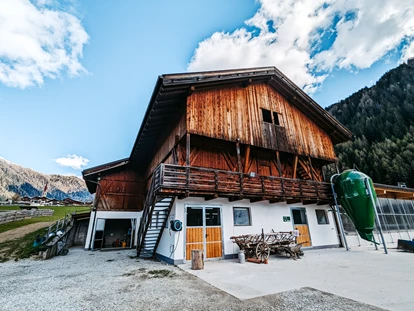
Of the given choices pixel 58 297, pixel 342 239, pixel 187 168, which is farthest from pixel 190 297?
pixel 342 239

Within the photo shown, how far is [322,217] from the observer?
13727mm

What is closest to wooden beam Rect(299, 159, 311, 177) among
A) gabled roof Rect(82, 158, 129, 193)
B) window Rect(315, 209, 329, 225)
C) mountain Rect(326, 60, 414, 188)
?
window Rect(315, 209, 329, 225)

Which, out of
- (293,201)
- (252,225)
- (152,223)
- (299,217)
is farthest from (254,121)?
(152,223)

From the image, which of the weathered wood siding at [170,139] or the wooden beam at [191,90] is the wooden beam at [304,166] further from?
the wooden beam at [191,90]

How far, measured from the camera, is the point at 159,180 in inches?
323

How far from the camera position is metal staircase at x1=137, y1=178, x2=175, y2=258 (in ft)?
32.0

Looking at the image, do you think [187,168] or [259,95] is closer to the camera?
[187,168]

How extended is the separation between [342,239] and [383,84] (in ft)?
149

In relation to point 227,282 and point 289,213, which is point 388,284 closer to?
point 227,282

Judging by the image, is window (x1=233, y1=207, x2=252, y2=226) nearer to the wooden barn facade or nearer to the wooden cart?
the wooden barn facade

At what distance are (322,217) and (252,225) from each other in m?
6.18

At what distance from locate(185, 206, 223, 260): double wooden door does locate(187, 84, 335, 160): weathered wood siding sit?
3888 mm

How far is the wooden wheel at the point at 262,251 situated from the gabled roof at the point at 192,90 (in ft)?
26.8

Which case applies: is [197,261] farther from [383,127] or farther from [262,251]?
[383,127]
